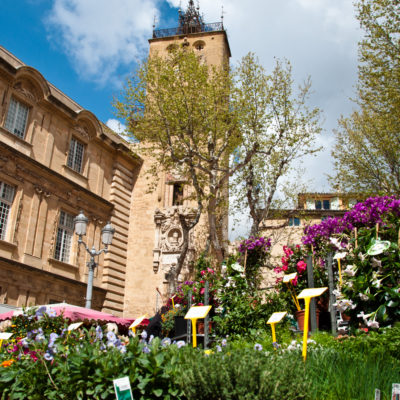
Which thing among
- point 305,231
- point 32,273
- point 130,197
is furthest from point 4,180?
point 305,231

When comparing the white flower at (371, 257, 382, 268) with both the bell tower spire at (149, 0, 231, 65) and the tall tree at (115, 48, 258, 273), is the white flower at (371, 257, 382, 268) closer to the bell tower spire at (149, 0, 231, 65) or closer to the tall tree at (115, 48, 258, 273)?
the tall tree at (115, 48, 258, 273)

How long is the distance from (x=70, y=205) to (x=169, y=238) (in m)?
5.73

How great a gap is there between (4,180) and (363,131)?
1533 centimetres

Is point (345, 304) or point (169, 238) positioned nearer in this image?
point (345, 304)

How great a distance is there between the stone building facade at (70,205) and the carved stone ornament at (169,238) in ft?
0.18

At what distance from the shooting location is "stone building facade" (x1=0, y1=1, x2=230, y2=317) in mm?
18609

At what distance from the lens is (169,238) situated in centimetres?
2472

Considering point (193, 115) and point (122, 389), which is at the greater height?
point (193, 115)

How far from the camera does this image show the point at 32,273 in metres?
18.6

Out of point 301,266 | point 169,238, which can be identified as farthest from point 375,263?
point 169,238

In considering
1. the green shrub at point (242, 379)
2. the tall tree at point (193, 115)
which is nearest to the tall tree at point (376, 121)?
the tall tree at point (193, 115)

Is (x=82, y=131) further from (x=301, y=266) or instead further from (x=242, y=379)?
(x=242, y=379)

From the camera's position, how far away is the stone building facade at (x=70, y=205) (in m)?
18.6

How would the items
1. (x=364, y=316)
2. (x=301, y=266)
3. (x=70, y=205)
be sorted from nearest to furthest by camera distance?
(x=364, y=316), (x=301, y=266), (x=70, y=205)
